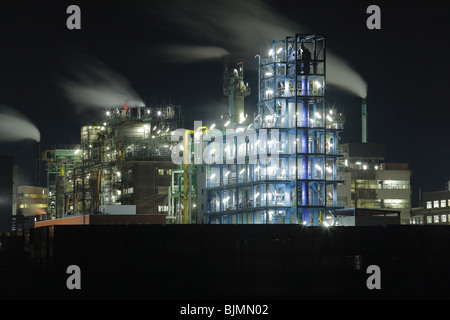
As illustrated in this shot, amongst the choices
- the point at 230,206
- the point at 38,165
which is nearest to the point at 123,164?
the point at 230,206

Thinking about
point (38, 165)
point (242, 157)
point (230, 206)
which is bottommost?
point (230, 206)

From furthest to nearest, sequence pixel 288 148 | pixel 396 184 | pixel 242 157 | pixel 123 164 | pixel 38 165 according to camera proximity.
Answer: pixel 38 165 → pixel 396 184 → pixel 123 164 → pixel 242 157 → pixel 288 148

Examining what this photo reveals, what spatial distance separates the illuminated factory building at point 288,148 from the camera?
247 feet

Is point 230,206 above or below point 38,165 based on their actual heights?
below

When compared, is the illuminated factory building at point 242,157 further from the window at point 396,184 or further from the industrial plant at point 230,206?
the window at point 396,184

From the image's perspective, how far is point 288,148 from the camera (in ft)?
251

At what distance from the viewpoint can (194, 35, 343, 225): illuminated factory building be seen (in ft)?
247

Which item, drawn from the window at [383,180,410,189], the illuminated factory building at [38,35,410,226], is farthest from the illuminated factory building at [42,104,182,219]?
the window at [383,180,410,189]

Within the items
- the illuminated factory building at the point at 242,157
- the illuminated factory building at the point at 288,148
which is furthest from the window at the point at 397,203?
the illuminated factory building at the point at 288,148

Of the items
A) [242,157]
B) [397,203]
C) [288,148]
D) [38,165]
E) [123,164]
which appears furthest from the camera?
[38,165]

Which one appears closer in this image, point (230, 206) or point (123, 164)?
point (230, 206)

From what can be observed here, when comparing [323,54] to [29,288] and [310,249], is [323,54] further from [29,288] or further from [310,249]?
[29,288]

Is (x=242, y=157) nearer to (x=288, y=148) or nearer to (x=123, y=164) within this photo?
(x=288, y=148)
